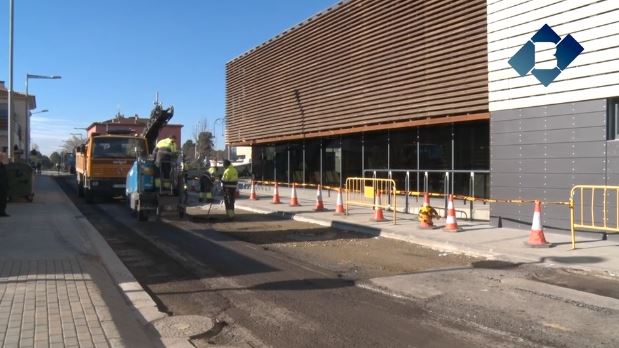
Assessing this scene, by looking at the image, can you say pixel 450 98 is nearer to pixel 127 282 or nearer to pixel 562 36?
pixel 562 36

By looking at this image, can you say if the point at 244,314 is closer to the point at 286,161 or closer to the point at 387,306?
the point at 387,306

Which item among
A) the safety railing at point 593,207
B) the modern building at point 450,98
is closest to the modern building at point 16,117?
the modern building at point 450,98

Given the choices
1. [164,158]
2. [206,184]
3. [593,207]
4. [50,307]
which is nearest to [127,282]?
[50,307]

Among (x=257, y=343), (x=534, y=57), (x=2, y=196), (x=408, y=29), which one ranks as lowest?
(x=257, y=343)

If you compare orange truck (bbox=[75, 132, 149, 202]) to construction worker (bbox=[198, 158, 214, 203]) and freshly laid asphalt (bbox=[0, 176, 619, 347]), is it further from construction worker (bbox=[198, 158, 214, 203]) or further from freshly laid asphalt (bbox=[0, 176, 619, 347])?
freshly laid asphalt (bbox=[0, 176, 619, 347])

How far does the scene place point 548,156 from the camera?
12.2 meters

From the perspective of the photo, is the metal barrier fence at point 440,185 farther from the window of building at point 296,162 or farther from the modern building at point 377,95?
the window of building at point 296,162


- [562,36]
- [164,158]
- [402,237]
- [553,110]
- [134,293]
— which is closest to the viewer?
[134,293]

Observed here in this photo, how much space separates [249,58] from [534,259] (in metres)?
23.5

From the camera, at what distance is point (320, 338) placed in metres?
5.59

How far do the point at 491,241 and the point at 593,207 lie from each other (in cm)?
205

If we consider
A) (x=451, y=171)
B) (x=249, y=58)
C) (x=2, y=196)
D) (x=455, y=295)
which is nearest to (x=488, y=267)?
(x=455, y=295)

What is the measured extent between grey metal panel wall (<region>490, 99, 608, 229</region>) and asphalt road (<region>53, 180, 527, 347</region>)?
19.0 ft

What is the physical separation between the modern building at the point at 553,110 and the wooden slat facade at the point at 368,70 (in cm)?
206
